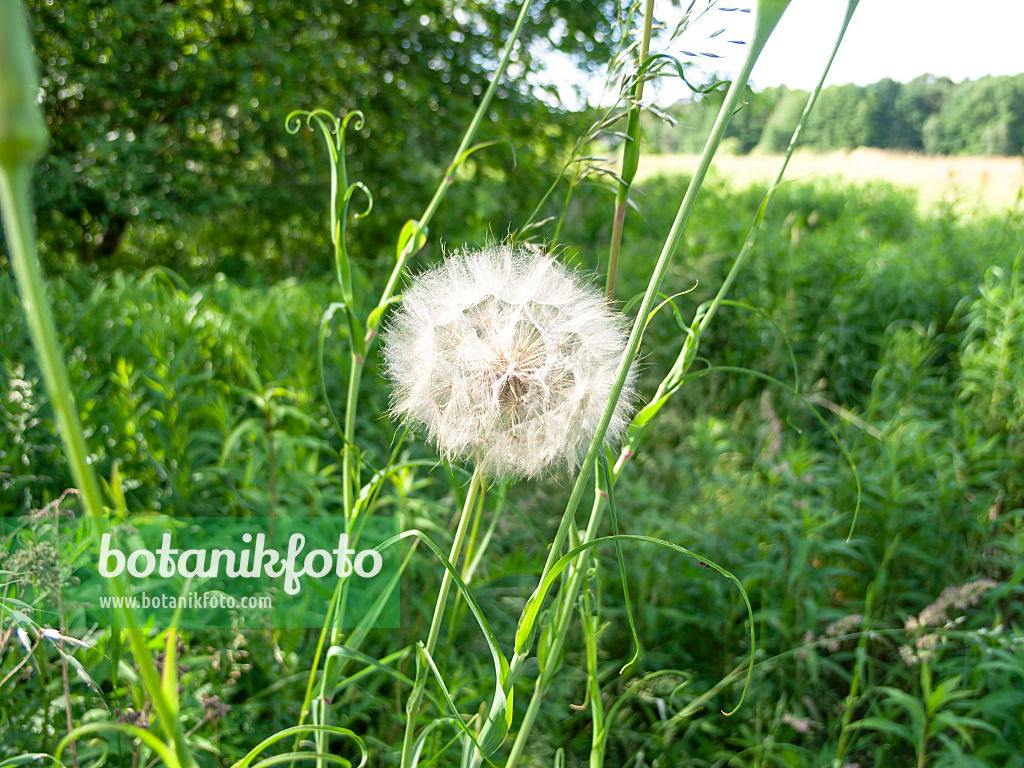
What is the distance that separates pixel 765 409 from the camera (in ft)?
6.70

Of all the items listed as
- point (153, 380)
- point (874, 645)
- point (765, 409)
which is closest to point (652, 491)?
point (765, 409)

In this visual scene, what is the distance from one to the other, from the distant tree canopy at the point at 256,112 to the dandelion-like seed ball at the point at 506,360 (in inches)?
110

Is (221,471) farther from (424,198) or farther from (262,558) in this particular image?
(424,198)

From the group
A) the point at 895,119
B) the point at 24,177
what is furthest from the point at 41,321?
the point at 895,119

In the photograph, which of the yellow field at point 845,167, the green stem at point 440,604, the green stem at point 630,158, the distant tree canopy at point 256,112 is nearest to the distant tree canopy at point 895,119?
the yellow field at point 845,167

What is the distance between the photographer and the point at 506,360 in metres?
0.72

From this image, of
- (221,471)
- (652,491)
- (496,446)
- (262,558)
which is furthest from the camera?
(652,491)

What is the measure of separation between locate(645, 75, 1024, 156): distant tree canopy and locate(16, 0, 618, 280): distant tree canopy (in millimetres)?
1360

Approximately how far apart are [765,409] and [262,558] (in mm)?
1499

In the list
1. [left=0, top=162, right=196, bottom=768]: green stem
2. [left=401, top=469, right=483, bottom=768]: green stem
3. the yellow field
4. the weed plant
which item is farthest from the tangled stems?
the yellow field

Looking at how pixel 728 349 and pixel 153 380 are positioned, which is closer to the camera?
pixel 153 380

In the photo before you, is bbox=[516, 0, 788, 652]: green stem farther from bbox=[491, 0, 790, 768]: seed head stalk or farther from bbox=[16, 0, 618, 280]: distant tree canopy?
bbox=[16, 0, 618, 280]: distant tree canopy

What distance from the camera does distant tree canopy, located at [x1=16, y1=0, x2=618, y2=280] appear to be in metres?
3.73

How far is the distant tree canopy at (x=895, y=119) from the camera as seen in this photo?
20.0ft
